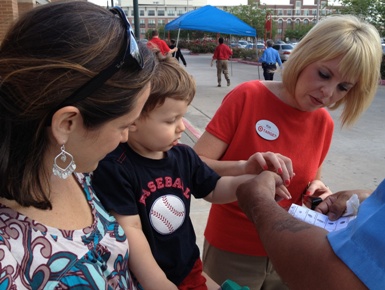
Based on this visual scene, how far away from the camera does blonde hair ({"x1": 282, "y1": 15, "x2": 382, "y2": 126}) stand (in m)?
1.81

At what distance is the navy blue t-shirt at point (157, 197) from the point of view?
137cm

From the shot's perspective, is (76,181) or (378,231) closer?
(378,231)

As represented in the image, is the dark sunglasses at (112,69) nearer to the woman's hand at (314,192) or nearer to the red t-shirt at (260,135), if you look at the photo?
the red t-shirt at (260,135)

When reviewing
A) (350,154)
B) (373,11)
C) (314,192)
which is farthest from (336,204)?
(373,11)

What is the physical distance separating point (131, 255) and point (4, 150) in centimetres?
56

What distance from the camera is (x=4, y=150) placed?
38.9 inches

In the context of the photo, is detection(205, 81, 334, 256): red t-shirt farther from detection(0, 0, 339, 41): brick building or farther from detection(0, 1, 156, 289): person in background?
detection(0, 0, 339, 41): brick building

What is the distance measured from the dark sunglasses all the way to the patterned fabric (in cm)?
32

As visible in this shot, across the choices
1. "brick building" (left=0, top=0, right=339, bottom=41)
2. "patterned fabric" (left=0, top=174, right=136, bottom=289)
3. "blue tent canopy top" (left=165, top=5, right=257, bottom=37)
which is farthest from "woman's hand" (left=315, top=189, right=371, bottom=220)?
"brick building" (left=0, top=0, right=339, bottom=41)

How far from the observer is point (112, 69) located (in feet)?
3.32

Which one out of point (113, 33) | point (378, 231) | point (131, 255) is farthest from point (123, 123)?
point (378, 231)

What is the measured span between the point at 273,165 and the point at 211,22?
39.9 ft

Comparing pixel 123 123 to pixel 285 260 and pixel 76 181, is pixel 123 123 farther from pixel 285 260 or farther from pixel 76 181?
pixel 285 260

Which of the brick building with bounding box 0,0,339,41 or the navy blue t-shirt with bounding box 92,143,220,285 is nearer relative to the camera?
the navy blue t-shirt with bounding box 92,143,220,285
